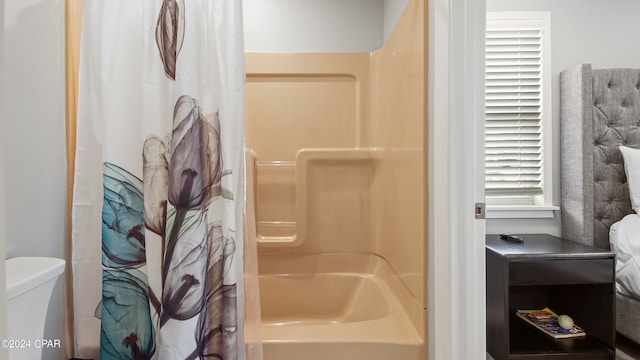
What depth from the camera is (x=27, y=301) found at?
782 mm

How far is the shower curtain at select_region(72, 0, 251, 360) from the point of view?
0.92 m

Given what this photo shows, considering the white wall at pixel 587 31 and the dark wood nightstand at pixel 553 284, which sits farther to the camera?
the white wall at pixel 587 31

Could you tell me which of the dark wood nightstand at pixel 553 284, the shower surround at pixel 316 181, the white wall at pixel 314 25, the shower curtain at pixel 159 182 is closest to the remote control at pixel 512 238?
Result: the dark wood nightstand at pixel 553 284

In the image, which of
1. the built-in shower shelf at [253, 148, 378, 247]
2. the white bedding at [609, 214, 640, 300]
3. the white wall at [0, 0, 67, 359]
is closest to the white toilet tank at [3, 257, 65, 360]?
the white wall at [0, 0, 67, 359]

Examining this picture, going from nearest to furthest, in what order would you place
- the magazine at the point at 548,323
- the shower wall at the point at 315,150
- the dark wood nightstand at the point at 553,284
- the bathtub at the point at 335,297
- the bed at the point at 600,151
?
the bathtub at the point at 335,297 → the dark wood nightstand at the point at 553,284 → the magazine at the point at 548,323 → the bed at the point at 600,151 → the shower wall at the point at 315,150

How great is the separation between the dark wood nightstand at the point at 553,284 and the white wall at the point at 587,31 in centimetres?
50

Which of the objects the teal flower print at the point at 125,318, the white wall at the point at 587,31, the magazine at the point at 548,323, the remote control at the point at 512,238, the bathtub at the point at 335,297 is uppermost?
the white wall at the point at 587,31

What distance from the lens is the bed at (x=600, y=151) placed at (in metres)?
1.90

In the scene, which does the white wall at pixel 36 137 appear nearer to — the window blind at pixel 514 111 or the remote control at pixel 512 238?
the remote control at pixel 512 238

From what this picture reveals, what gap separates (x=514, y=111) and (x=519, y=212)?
64cm

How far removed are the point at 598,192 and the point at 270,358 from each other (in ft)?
6.88

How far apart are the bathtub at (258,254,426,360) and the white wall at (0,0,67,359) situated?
784 millimetres

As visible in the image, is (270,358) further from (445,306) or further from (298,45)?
(298,45)

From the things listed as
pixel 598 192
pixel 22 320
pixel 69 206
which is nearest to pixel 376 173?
pixel 598 192
